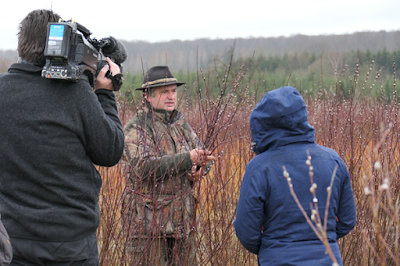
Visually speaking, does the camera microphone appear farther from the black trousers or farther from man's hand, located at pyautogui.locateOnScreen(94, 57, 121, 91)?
the black trousers

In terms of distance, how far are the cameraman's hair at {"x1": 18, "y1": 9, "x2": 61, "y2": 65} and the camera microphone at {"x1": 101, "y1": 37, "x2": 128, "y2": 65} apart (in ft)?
1.08

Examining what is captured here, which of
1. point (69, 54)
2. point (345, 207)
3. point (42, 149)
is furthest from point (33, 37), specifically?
point (345, 207)

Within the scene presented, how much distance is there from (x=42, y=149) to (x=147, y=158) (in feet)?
3.19

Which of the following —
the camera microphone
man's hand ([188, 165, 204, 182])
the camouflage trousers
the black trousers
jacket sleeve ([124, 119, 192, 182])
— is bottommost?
the camouflage trousers

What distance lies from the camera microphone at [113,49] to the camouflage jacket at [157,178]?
593mm

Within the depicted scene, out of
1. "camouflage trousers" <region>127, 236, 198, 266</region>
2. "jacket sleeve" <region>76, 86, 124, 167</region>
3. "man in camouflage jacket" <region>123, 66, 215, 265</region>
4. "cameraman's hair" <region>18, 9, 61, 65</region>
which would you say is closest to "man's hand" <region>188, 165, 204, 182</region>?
"man in camouflage jacket" <region>123, 66, 215, 265</region>

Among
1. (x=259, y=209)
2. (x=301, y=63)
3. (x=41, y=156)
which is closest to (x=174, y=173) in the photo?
(x=259, y=209)

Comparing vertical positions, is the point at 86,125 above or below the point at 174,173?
above

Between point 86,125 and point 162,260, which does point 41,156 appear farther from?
point 162,260

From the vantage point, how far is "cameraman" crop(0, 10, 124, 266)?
144 centimetres

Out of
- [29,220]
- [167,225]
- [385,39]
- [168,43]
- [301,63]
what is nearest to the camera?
[29,220]

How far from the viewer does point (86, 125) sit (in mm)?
1481

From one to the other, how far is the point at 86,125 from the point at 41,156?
0.21 metres

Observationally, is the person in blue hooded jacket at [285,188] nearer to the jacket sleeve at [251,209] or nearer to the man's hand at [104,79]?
the jacket sleeve at [251,209]
